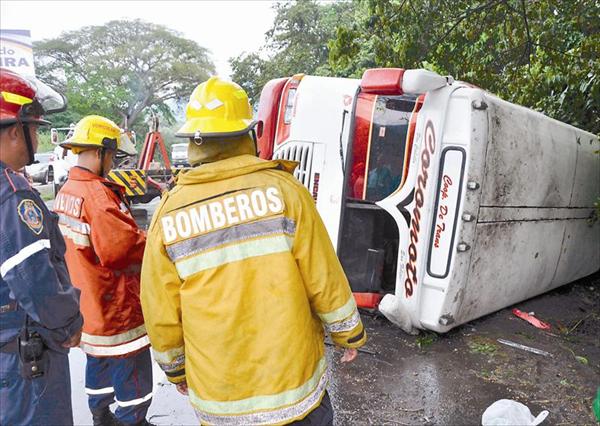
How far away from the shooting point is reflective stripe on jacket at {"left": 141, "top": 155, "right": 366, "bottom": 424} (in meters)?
1.44

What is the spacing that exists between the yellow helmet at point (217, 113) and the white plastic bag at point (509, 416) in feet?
6.42

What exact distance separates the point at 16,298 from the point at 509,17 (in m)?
5.68

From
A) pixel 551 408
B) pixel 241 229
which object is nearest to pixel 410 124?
pixel 551 408

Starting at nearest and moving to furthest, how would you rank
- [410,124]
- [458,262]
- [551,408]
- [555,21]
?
[551,408] < [458,262] < [410,124] < [555,21]

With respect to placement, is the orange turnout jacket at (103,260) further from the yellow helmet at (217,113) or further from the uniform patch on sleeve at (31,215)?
the yellow helmet at (217,113)

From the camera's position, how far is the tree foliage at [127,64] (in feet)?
83.5

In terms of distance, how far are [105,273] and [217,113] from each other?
119 centimetres

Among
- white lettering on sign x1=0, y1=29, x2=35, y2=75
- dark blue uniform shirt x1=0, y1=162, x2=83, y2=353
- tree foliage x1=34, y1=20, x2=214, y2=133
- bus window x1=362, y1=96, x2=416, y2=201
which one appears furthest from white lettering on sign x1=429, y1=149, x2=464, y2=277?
tree foliage x1=34, y1=20, x2=214, y2=133

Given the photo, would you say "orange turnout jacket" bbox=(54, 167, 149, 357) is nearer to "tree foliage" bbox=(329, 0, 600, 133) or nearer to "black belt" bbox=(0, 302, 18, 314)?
"black belt" bbox=(0, 302, 18, 314)

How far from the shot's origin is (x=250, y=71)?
65.1 ft

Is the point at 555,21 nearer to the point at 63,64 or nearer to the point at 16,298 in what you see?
the point at 16,298

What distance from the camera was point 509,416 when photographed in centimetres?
243

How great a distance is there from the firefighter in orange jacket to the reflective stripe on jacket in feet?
2.73

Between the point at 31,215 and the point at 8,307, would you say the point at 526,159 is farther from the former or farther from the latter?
the point at 8,307
